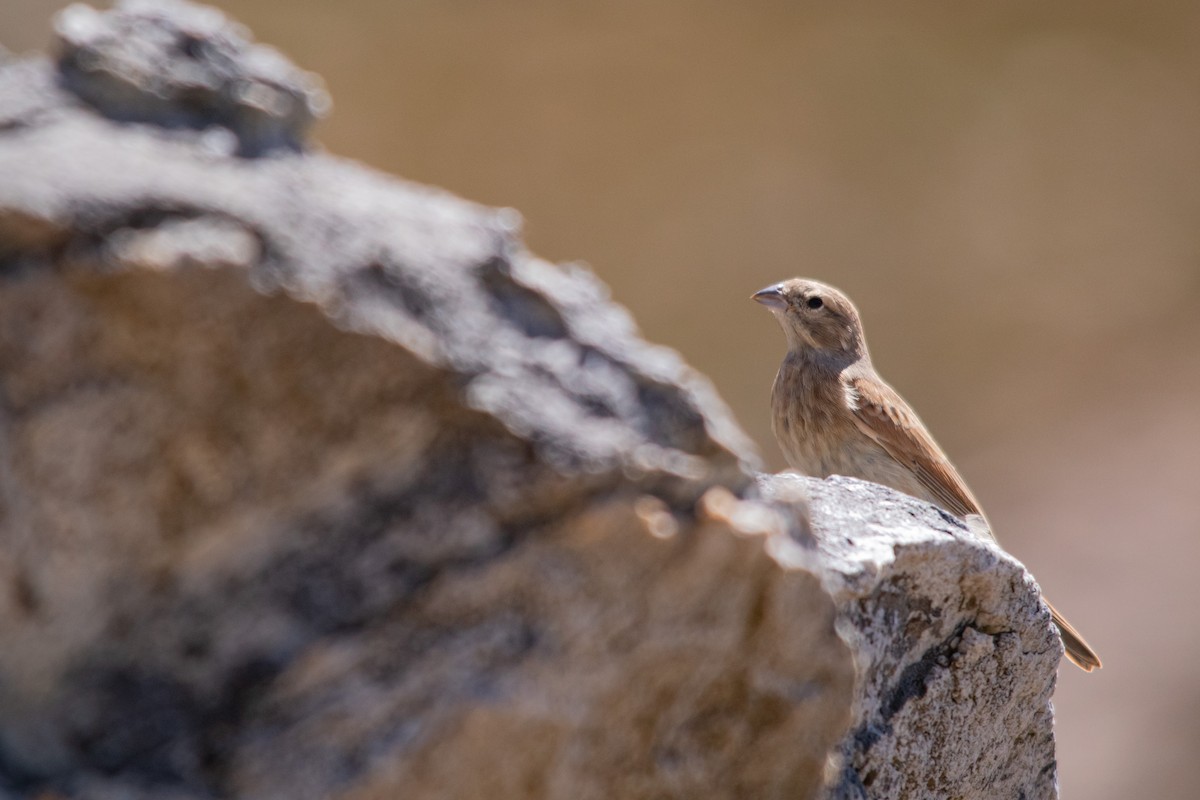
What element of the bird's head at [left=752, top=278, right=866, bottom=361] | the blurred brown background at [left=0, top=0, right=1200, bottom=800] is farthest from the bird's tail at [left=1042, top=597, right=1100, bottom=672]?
the blurred brown background at [left=0, top=0, right=1200, bottom=800]

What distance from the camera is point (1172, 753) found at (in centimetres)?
684

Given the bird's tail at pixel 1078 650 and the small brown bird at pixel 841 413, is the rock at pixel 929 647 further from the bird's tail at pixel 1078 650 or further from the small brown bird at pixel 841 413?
the small brown bird at pixel 841 413

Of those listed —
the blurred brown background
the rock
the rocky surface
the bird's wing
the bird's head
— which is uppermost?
the blurred brown background

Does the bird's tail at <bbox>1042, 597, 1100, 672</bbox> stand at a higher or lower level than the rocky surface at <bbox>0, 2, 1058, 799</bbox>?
higher

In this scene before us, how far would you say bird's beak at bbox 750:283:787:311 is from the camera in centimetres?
423

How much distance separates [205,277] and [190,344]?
0.23 feet

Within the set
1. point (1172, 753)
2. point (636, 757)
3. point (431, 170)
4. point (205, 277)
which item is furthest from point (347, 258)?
point (431, 170)

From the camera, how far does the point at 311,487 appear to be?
1.34m

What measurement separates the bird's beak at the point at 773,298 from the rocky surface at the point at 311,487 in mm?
2776

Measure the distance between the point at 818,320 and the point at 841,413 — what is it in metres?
0.36

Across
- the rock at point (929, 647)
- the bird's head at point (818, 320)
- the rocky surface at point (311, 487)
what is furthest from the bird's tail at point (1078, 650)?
the rocky surface at point (311, 487)

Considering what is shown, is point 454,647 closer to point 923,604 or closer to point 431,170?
point 923,604

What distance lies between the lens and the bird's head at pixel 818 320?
4.18 meters

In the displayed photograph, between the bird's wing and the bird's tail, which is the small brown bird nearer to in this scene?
the bird's wing
